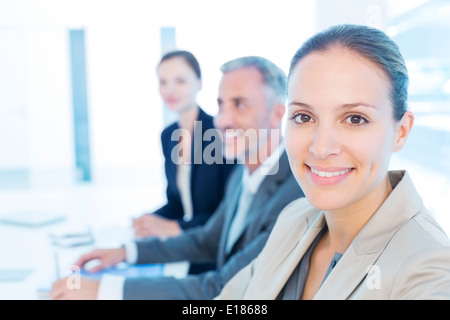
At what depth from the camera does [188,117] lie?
5.99 ft

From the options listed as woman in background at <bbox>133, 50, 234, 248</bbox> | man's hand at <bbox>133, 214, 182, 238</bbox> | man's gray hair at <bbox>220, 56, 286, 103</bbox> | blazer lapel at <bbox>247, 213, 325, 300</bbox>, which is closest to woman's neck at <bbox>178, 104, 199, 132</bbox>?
woman in background at <bbox>133, 50, 234, 248</bbox>

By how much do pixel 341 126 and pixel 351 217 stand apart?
0.19m

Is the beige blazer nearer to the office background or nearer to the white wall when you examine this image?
the office background

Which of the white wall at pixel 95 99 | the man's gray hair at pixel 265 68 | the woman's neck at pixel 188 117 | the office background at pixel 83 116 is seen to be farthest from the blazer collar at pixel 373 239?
the white wall at pixel 95 99

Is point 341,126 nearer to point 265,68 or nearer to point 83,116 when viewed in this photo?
point 265,68

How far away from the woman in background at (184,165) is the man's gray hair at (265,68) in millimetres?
418

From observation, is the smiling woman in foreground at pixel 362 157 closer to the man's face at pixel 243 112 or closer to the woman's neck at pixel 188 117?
the man's face at pixel 243 112

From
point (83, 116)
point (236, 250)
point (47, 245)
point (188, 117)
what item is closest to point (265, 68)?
point (236, 250)

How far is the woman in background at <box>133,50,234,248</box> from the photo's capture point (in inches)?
64.4

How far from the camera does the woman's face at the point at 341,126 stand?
61 centimetres

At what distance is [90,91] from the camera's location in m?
4.34

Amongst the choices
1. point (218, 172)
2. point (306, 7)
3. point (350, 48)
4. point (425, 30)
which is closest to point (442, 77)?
point (425, 30)

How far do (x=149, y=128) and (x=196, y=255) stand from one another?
3167 mm
